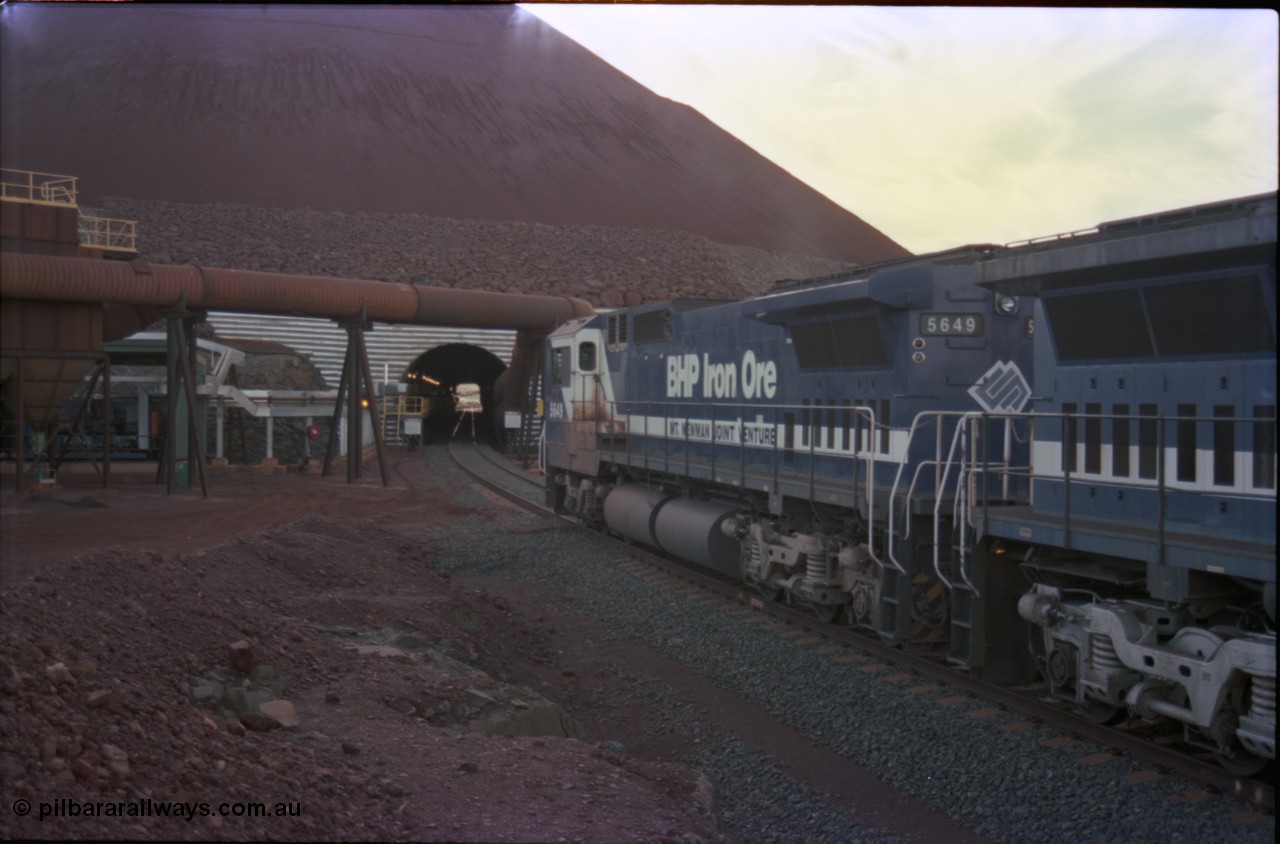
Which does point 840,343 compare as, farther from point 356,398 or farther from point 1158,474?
point 356,398

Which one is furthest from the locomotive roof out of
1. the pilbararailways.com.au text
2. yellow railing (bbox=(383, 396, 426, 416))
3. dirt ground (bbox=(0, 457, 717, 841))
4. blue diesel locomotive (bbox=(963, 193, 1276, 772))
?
yellow railing (bbox=(383, 396, 426, 416))

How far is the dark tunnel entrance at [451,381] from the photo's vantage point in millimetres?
49781

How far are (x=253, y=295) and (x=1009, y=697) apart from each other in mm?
19381

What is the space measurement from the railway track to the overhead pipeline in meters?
11.8

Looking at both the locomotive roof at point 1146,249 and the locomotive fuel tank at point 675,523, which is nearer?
the locomotive roof at point 1146,249

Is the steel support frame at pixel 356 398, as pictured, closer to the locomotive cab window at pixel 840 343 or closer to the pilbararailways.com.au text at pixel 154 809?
the locomotive cab window at pixel 840 343

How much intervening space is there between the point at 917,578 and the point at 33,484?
1951 cm

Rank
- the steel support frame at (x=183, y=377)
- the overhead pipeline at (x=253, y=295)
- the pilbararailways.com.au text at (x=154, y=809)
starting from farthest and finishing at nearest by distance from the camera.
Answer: the steel support frame at (x=183, y=377) → the overhead pipeline at (x=253, y=295) → the pilbararailways.com.au text at (x=154, y=809)

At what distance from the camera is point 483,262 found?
5209cm

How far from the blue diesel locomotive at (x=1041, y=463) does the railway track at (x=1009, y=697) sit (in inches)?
6.4

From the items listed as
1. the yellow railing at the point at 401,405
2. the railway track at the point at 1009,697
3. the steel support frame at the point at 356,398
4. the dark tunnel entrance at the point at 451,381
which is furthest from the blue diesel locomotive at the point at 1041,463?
the dark tunnel entrance at the point at 451,381

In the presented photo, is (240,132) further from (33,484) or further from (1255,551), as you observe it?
(1255,551)

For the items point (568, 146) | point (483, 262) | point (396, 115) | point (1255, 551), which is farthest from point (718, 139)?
point (1255, 551)

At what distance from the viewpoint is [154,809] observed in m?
4.27
